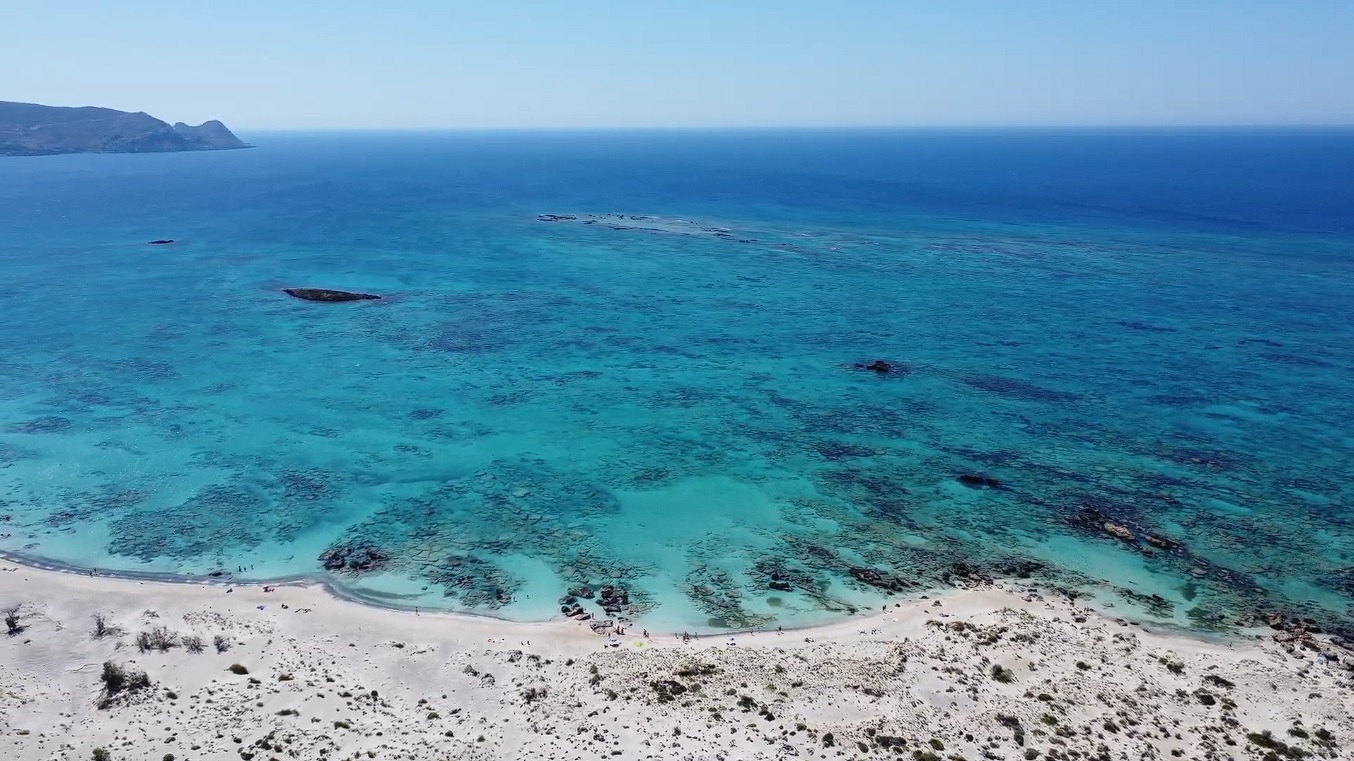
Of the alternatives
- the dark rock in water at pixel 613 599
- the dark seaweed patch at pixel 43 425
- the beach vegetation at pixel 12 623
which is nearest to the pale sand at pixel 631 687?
the beach vegetation at pixel 12 623

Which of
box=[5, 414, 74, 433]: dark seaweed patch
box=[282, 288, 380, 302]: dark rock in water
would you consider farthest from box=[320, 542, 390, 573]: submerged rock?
box=[282, 288, 380, 302]: dark rock in water

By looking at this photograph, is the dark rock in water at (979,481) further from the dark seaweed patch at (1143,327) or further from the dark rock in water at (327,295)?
the dark rock in water at (327,295)

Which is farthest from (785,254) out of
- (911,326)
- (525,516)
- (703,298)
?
(525,516)

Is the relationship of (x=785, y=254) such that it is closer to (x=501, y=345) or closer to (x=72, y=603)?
(x=501, y=345)

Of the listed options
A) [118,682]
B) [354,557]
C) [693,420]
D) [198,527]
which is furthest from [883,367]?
[118,682]

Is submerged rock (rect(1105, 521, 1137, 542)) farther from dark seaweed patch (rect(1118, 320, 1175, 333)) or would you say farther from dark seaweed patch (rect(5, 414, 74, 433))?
dark seaweed patch (rect(5, 414, 74, 433))

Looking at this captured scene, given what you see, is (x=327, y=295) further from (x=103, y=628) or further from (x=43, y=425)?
(x=103, y=628)
